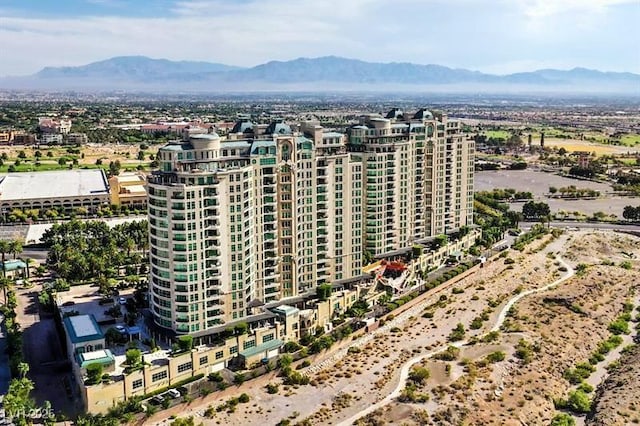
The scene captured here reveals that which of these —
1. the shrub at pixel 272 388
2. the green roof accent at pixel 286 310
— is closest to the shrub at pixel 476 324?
the green roof accent at pixel 286 310

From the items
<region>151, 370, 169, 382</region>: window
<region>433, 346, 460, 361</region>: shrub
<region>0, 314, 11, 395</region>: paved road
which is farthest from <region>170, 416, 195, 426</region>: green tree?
<region>433, 346, 460, 361</region>: shrub

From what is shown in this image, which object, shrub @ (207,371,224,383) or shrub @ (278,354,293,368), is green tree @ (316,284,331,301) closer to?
shrub @ (278,354,293,368)

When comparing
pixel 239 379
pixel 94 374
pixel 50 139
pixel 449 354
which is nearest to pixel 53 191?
pixel 94 374

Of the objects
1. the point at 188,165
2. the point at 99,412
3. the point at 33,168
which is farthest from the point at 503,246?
the point at 33,168

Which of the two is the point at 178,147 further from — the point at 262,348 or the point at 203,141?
the point at 262,348

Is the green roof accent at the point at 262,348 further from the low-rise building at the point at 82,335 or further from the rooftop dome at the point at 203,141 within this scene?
the rooftop dome at the point at 203,141
